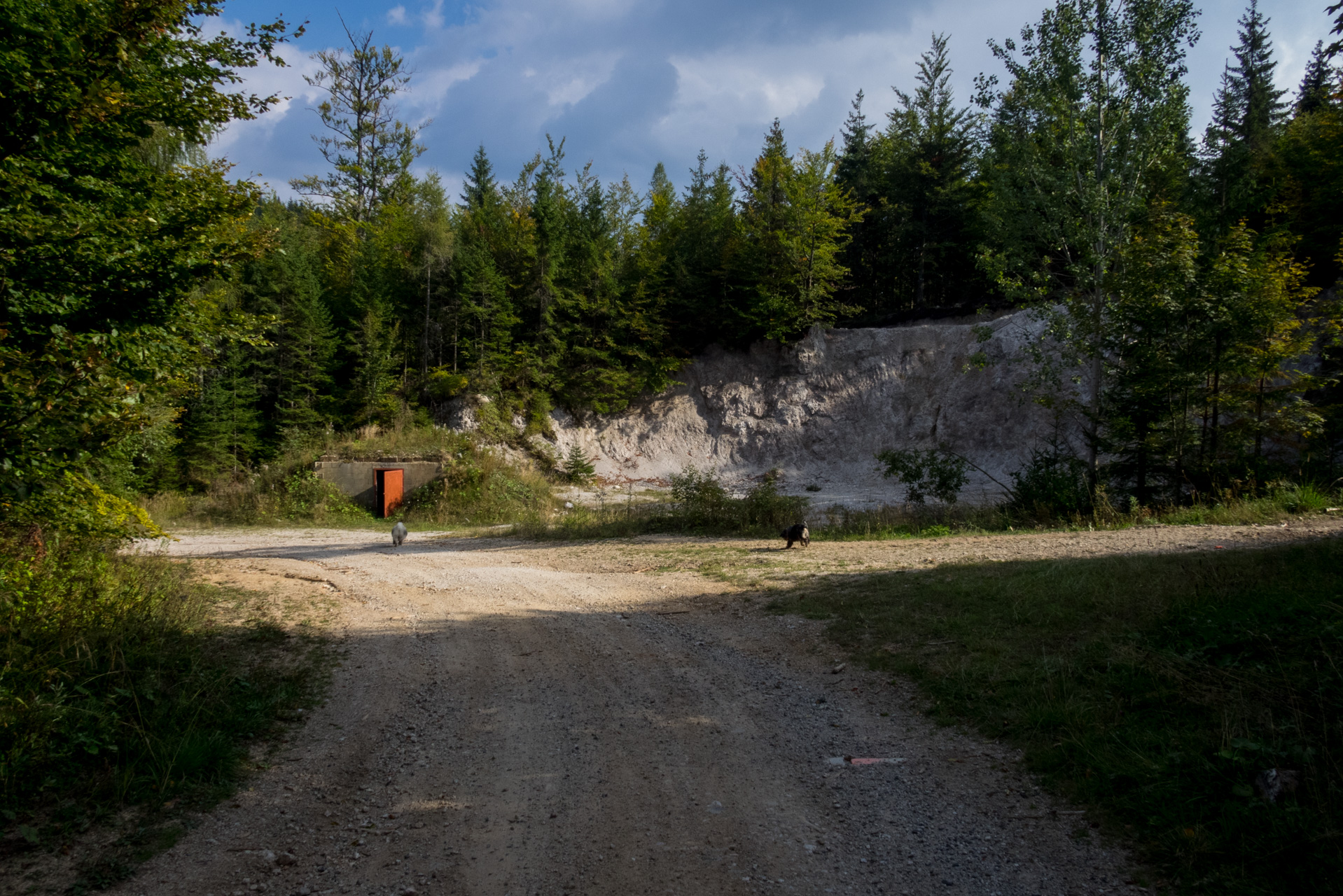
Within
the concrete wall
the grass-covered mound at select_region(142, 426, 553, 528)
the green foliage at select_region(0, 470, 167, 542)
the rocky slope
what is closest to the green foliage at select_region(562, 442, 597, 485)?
the rocky slope

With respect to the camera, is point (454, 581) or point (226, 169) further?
point (454, 581)

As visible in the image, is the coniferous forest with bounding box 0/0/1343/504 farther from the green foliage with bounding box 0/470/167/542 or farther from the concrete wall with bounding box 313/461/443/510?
the concrete wall with bounding box 313/461/443/510

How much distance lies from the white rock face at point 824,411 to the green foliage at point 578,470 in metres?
1.03

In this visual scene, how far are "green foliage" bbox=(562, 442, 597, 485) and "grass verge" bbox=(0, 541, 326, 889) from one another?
69.5ft

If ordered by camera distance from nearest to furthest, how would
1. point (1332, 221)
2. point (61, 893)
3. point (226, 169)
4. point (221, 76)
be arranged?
point (61, 893) < point (221, 76) < point (226, 169) < point (1332, 221)

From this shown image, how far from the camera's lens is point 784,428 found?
31.3m

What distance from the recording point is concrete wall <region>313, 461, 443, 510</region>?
23547mm

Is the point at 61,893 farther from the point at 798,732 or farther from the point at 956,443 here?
the point at 956,443

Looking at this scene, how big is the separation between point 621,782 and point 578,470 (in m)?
24.5

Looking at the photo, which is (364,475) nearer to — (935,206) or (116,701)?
(116,701)

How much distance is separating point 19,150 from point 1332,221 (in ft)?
112

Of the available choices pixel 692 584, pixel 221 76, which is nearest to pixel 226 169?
pixel 221 76

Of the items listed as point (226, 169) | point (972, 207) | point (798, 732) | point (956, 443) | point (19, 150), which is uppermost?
point (972, 207)

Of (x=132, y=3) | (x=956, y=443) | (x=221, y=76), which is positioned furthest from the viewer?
(x=956, y=443)
